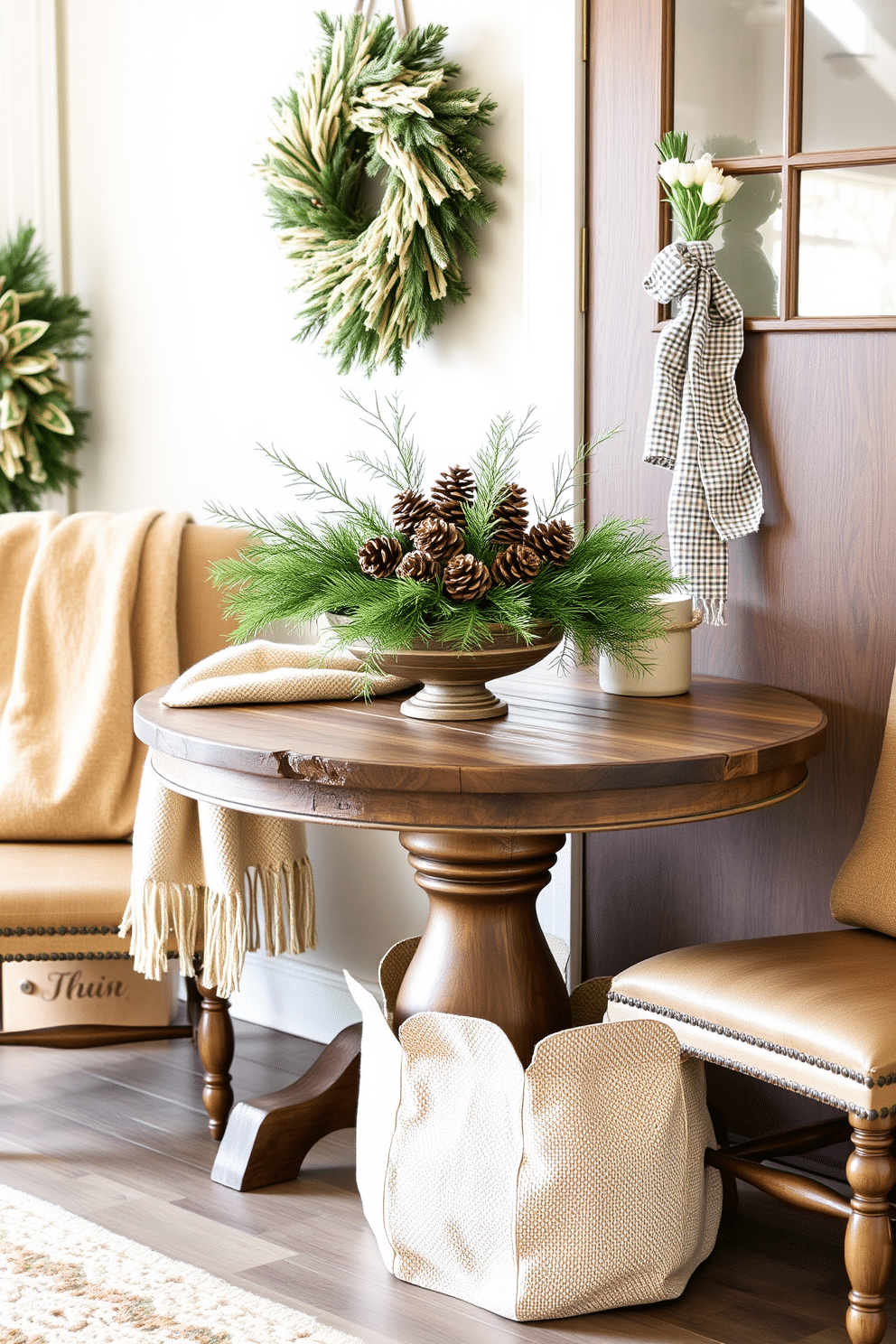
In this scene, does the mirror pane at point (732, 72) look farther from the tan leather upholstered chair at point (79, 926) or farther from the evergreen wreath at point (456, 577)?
the tan leather upholstered chair at point (79, 926)

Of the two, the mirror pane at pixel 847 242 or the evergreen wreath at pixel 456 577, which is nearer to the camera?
the evergreen wreath at pixel 456 577

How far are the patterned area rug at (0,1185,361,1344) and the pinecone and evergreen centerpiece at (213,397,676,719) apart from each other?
77 cm

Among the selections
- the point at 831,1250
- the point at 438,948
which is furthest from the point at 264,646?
the point at 831,1250

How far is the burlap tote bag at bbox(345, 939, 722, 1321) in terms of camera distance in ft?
5.94

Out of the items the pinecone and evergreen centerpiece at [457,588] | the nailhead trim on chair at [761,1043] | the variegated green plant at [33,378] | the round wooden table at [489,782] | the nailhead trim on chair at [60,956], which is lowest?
the nailhead trim on chair at [60,956]

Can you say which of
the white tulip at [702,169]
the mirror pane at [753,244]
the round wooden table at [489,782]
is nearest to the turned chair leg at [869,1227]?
the round wooden table at [489,782]

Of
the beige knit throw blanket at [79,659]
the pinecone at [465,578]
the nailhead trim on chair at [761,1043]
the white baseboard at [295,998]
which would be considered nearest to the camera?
the nailhead trim on chair at [761,1043]

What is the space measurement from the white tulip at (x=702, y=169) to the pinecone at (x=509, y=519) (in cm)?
61

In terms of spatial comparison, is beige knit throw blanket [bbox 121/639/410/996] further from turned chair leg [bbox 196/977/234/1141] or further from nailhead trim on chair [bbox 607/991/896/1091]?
nailhead trim on chair [bbox 607/991/896/1091]

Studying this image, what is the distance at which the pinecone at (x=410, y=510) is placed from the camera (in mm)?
1837

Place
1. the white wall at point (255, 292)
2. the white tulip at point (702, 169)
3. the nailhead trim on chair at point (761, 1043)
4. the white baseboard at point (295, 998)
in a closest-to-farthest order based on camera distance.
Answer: the nailhead trim on chair at point (761, 1043) → the white tulip at point (702, 169) → the white wall at point (255, 292) → the white baseboard at point (295, 998)

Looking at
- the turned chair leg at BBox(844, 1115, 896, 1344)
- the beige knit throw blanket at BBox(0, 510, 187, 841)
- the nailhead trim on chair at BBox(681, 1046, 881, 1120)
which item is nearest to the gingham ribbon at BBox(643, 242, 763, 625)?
the nailhead trim on chair at BBox(681, 1046, 881, 1120)

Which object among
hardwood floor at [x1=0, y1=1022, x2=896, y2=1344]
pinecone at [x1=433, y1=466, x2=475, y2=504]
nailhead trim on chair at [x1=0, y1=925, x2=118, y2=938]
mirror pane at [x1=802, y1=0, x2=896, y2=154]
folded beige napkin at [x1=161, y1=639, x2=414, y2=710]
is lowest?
hardwood floor at [x1=0, y1=1022, x2=896, y2=1344]

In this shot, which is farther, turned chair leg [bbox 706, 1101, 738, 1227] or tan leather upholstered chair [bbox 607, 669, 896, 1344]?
turned chair leg [bbox 706, 1101, 738, 1227]
